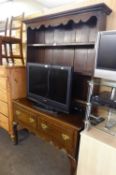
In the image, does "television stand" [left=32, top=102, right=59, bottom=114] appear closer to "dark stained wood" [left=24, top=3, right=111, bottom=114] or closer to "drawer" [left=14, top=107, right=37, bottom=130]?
"drawer" [left=14, top=107, right=37, bottom=130]

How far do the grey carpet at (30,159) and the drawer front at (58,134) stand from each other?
0.41m

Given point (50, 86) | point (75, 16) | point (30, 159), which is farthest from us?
point (30, 159)

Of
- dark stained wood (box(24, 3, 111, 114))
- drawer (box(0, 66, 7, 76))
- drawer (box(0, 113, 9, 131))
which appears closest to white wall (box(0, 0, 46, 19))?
dark stained wood (box(24, 3, 111, 114))

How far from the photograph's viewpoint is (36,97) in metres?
2.06

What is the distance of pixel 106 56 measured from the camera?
131 cm

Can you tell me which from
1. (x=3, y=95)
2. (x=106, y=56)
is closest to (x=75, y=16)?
(x=106, y=56)

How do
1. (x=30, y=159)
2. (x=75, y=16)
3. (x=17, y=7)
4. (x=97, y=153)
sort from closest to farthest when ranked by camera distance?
(x=97, y=153)
(x=75, y=16)
(x=30, y=159)
(x=17, y=7)

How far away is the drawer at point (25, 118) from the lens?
189cm

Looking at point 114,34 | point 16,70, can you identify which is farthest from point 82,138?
point 16,70

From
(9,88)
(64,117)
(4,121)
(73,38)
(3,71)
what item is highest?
(73,38)

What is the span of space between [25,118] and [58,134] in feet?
1.91

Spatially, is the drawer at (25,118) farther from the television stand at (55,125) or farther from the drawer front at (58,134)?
the drawer front at (58,134)

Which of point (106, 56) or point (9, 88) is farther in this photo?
point (9, 88)

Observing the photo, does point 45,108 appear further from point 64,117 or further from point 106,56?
point 106,56
